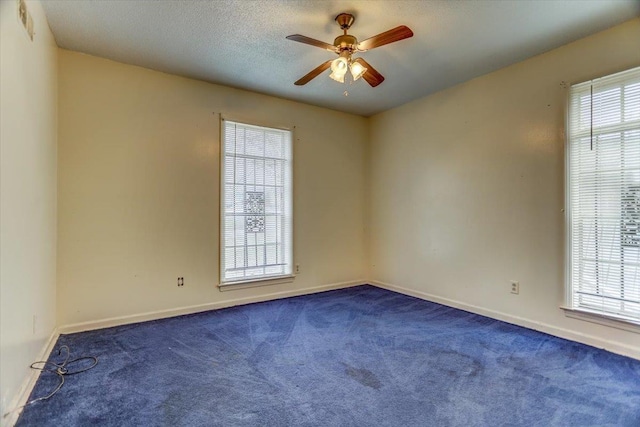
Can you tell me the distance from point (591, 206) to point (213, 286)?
3842 mm

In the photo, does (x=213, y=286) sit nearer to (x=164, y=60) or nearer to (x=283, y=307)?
(x=283, y=307)

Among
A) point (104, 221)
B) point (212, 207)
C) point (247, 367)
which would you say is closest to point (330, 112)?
point (212, 207)

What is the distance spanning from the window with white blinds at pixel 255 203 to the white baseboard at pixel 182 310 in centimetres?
25

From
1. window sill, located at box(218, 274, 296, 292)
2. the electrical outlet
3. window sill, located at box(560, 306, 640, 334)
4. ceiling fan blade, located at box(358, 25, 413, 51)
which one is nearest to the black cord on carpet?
window sill, located at box(218, 274, 296, 292)

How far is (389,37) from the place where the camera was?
7.82ft

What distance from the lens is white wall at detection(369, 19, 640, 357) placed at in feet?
10.1

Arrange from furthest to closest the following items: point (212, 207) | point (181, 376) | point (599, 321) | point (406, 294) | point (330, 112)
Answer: point (330, 112)
point (406, 294)
point (212, 207)
point (599, 321)
point (181, 376)

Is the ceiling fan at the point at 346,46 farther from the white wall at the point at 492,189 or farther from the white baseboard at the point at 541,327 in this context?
the white baseboard at the point at 541,327

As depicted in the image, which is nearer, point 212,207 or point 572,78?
point 572,78

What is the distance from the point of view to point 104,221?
3371mm

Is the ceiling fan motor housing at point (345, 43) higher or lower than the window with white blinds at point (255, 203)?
higher

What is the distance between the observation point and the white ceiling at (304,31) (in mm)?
2504

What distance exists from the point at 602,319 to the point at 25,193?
14.4 feet

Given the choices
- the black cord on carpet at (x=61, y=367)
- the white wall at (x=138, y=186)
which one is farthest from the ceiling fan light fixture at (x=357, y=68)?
the black cord on carpet at (x=61, y=367)
